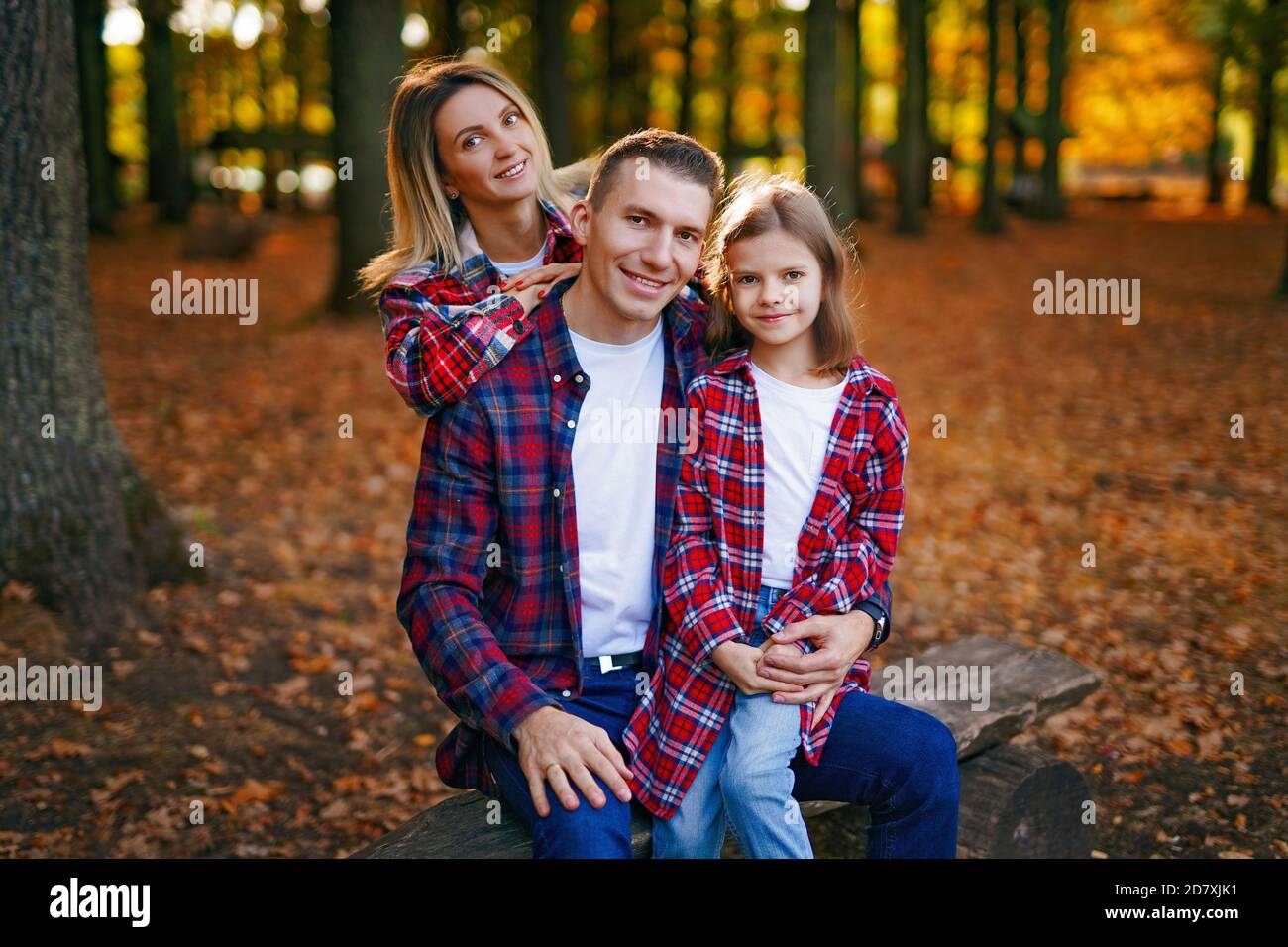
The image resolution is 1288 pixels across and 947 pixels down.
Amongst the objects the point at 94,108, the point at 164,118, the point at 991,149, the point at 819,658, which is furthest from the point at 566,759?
the point at 991,149

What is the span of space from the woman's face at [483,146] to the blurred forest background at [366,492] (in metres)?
1.60

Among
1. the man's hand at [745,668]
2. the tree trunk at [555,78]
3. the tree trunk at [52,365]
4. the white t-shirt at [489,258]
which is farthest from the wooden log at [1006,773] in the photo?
the tree trunk at [555,78]

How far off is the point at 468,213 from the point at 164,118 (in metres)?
18.5

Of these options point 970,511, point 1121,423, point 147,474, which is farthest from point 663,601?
point 1121,423

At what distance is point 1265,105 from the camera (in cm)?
2019

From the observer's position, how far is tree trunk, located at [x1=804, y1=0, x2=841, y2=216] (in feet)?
41.2

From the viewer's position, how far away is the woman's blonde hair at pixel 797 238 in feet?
9.17

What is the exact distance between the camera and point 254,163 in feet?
109

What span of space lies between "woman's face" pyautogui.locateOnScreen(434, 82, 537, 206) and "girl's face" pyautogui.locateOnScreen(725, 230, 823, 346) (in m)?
0.66

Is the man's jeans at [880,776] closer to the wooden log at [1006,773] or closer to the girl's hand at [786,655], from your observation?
the girl's hand at [786,655]

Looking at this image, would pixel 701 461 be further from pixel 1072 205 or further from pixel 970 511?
pixel 1072 205

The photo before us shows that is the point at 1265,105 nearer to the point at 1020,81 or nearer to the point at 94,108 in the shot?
the point at 1020,81

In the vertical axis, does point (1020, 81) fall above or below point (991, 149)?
above
